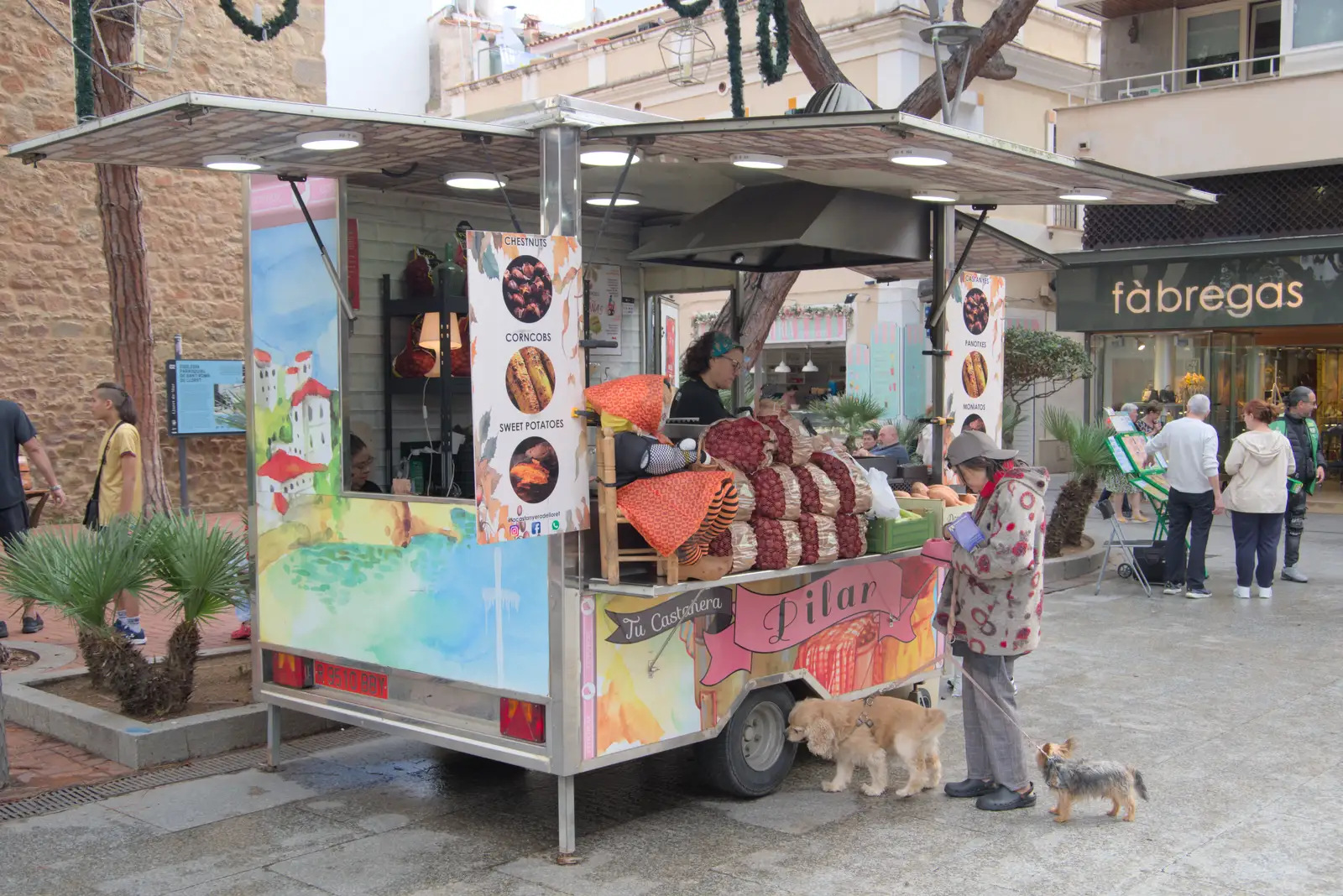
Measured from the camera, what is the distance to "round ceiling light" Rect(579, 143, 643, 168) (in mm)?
5160

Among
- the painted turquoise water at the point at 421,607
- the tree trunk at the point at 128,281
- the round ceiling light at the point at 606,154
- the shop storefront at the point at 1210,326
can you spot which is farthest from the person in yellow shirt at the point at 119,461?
the shop storefront at the point at 1210,326

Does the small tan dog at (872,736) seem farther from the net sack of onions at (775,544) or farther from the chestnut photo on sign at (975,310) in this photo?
the chestnut photo on sign at (975,310)

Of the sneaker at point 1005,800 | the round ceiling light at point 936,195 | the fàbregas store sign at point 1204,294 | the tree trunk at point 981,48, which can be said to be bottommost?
the sneaker at point 1005,800

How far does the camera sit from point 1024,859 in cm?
504

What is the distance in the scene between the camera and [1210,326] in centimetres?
2031

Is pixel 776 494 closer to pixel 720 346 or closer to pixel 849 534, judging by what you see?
pixel 849 534

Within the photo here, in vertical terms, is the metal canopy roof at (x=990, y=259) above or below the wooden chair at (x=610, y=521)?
above

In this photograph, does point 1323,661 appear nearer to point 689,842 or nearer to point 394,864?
point 689,842

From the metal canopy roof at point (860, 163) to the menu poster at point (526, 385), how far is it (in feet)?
2.20

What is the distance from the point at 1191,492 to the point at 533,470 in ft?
27.2

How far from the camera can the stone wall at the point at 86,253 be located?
14.8 m

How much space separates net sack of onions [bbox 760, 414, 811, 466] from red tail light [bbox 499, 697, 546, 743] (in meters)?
1.59

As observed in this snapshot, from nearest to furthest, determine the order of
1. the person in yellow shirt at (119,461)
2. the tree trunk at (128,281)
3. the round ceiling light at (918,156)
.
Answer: the round ceiling light at (918,156)
the person in yellow shirt at (119,461)
the tree trunk at (128,281)

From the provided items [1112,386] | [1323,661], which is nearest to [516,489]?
[1323,661]
